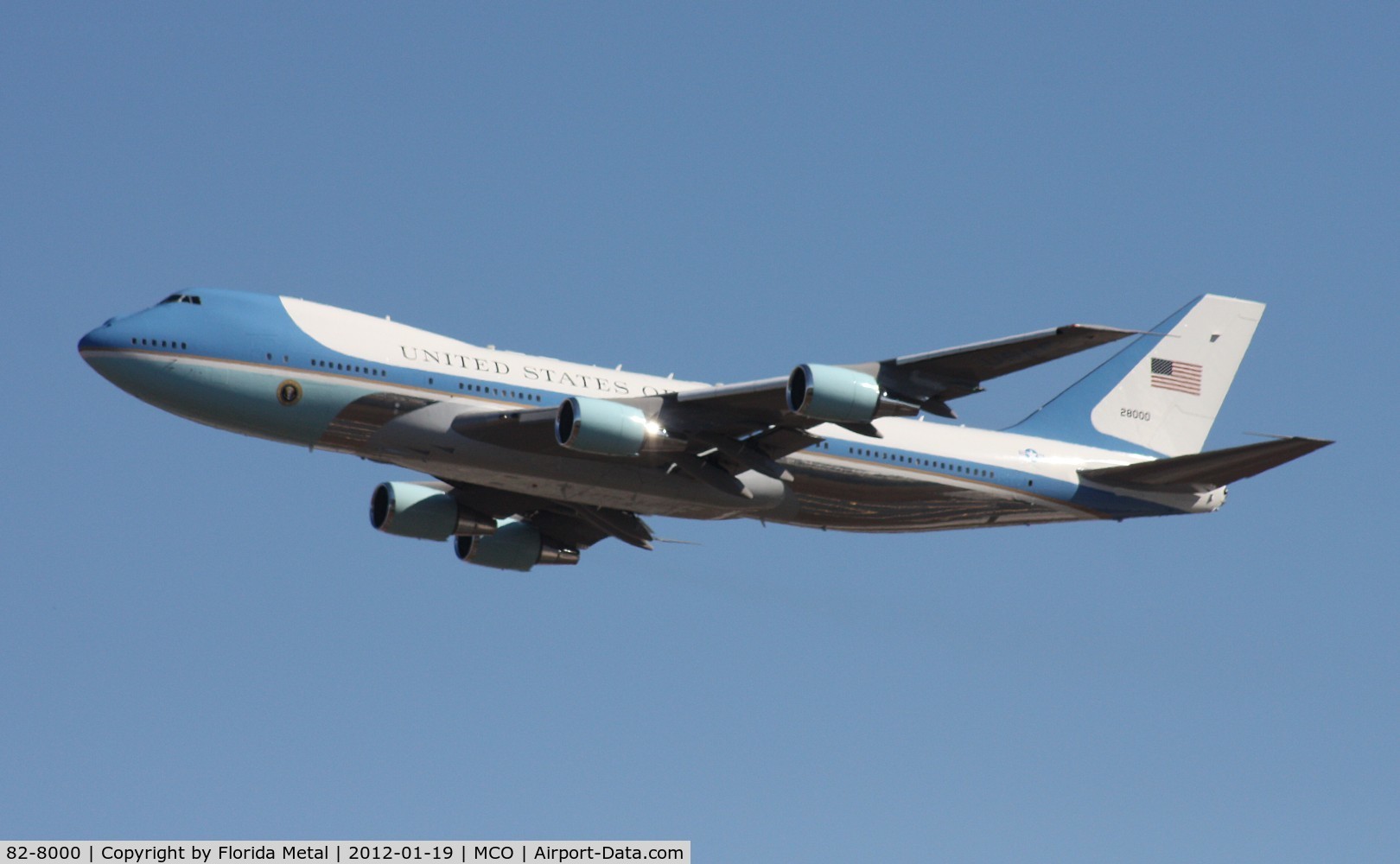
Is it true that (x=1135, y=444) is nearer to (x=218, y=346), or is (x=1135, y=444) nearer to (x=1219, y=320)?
(x=1219, y=320)

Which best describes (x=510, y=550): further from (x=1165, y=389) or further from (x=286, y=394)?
(x=1165, y=389)

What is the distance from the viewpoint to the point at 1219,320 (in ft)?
163

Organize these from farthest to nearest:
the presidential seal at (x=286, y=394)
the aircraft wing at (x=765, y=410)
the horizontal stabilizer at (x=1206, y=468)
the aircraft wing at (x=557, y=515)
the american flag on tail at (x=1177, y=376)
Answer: the american flag on tail at (x=1177, y=376), the aircraft wing at (x=557, y=515), the horizontal stabilizer at (x=1206, y=468), the presidential seal at (x=286, y=394), the aircraft wing at (x=765, y=410)

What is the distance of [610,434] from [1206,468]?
52.7 feet

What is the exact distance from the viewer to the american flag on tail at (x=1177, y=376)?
48719mm

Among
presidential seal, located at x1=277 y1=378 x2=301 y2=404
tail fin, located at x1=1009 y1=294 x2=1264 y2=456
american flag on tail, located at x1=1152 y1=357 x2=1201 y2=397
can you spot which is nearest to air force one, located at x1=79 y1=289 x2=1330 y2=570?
presidential seal, located at x1=277 y1=378 x2=301 y2=404

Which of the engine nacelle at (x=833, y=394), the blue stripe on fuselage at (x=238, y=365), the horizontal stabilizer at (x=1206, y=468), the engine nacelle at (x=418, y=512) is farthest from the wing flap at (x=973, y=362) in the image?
the engine nacelle at (x=418, y=512)

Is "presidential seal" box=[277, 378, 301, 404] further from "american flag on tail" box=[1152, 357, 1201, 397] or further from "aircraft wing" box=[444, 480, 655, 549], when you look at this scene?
"american flag on tail" box=[1152, 357, 1201, 397]

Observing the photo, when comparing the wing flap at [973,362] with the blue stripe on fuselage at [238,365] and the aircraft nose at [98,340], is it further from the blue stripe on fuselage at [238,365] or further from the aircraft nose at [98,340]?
the aircraft nose at [98,340]

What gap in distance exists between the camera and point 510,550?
45.7 metres

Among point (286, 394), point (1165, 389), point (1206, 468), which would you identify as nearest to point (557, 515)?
point (286, 394)

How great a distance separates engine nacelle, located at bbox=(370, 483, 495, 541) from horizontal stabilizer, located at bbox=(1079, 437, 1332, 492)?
1657 cm

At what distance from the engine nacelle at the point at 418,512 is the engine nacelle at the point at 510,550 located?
4.47 ft

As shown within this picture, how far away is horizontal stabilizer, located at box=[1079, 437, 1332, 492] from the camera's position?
1551 inches
